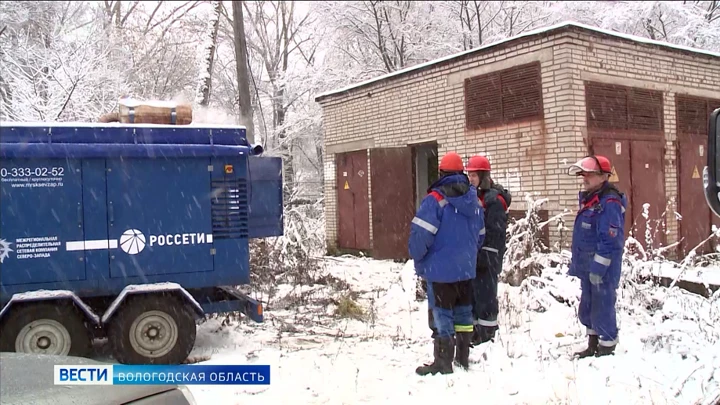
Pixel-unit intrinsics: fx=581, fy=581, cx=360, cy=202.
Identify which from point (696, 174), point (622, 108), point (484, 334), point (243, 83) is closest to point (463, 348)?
point (484, 334)

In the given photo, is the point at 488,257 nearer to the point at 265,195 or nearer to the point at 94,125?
the point at 265,195

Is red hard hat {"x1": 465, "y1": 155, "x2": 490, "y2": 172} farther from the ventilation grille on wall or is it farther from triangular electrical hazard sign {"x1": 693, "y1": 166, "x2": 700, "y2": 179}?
triangular electrical hazard sign {"x1": 693, "y1": 166, "x2": 700, "y2": 179}

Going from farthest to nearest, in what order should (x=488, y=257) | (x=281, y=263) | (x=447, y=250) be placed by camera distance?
(x=281, y=263) < (x=488, y=257) < (x=447, y=250)

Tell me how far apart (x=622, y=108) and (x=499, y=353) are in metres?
5.63

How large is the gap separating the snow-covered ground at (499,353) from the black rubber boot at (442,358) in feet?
0.25

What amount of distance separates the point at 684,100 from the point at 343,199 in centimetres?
699

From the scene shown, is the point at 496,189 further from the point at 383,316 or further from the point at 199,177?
the point at 199,177

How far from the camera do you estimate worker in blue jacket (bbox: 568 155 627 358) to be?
4.95m

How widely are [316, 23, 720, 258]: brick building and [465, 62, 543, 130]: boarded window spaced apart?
2cm

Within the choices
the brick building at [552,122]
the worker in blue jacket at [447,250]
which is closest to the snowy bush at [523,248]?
the brick building at [552,122]

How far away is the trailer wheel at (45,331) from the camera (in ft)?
16.5

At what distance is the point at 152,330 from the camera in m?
5.50

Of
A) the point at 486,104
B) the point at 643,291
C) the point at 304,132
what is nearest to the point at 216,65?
the point at 304,132

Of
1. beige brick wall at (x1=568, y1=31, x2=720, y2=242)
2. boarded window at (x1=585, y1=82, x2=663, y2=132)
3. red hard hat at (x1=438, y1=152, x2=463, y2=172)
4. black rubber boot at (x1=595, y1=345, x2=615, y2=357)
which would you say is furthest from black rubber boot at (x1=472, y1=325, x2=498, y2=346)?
boarded window at (x1=585, y1=82, x2=663, y2=132)
